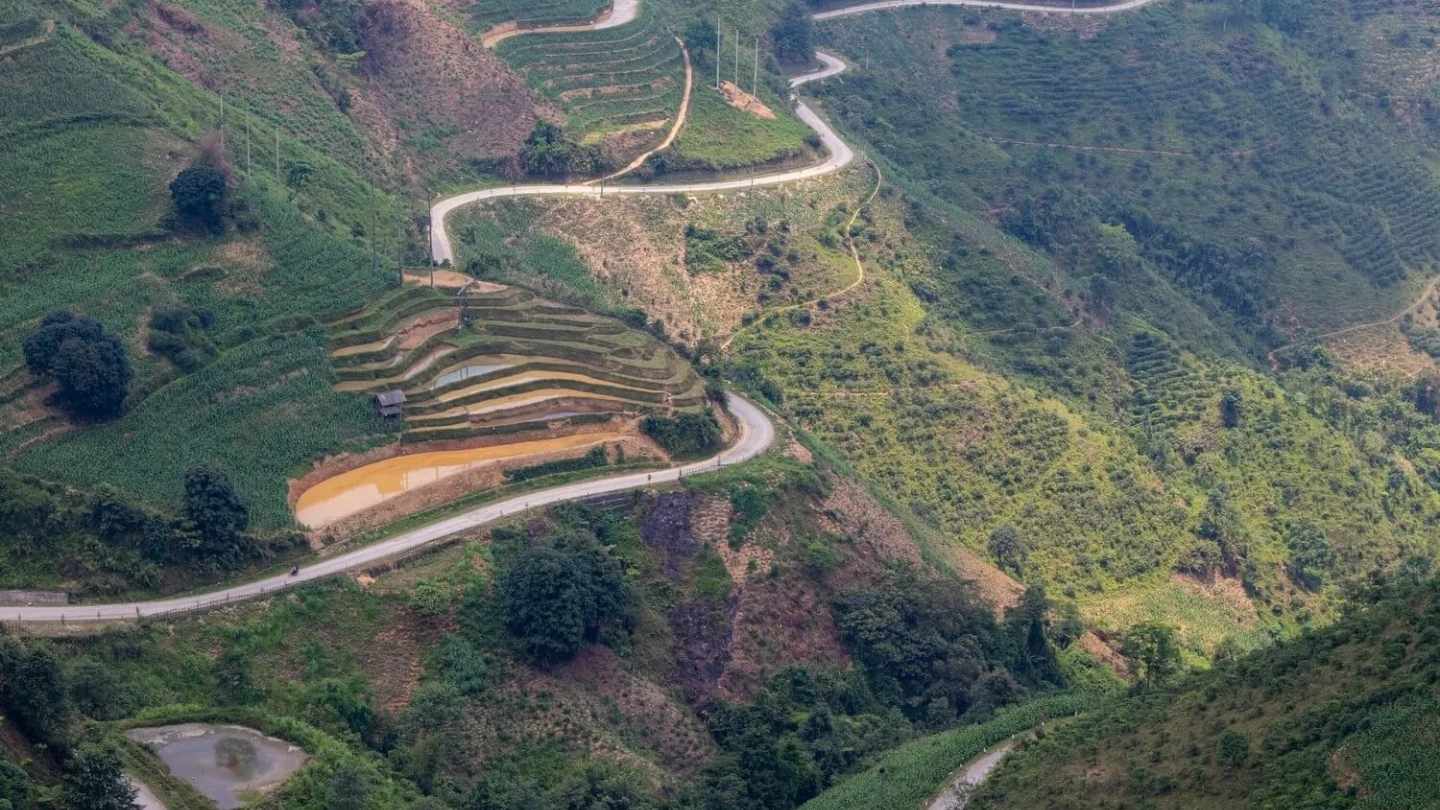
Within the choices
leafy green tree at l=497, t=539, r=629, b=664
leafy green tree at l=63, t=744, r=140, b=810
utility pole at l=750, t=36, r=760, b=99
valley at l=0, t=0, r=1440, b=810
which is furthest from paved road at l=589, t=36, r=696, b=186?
leafy green tree at l=63, t=744, r=140, b=810

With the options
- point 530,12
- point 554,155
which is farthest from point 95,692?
point 530,12

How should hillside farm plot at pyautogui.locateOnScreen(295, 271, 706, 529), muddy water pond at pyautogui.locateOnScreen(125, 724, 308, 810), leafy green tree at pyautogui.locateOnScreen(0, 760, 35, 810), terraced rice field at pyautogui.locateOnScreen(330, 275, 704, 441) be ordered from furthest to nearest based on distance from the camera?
terraced rice field at pyautogui.locateOnScreen(330, 275, 704, 441)
hillside farm plot at pyautogui.locateOnScreen(295, 271, 706, 529)
muddy water pond at pyautogui.locateOnScreen(125, 724, 308, 810)
leafy green tree at pyautogui.locateOnScreen(0, 760, 35, 810)

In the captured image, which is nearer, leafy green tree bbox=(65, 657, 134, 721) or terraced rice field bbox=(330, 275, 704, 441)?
leafy green tree bbox=(65, 657, 134, 721)

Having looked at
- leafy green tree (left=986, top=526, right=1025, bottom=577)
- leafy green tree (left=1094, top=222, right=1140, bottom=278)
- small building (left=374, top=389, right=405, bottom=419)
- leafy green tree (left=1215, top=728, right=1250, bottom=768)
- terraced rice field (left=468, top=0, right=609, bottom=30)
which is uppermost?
terraced rice field (left=468, top=0, right=609, bottom=30)

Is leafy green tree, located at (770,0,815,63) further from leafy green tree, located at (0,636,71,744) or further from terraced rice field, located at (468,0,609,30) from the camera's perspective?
leafy green tree, located at (0,636,71,744)

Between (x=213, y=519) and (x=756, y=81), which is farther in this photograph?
(x=756, y=81)

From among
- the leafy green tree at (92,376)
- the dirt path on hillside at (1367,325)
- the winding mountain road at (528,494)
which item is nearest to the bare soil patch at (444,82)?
the winding mountain road at (528,494)

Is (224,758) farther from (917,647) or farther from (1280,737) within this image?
(1280,737)
